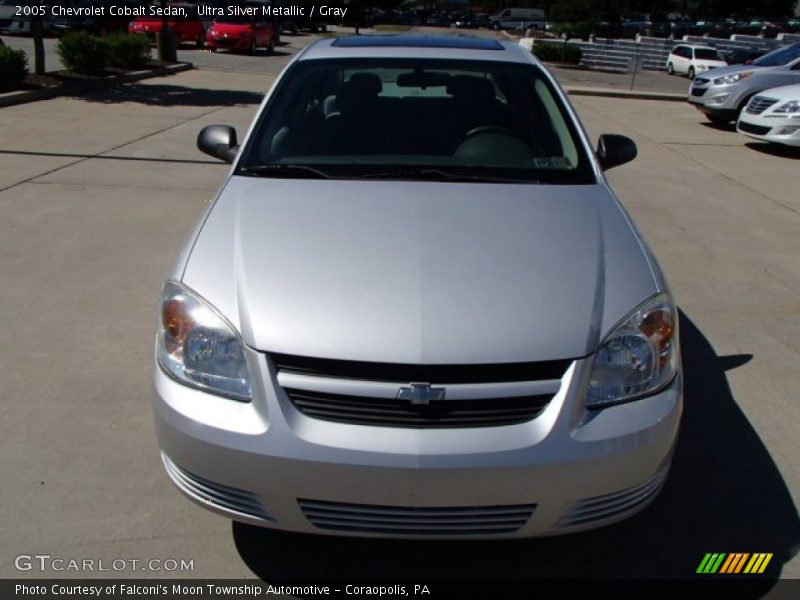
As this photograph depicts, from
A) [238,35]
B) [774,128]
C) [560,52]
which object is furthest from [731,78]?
[560,52]

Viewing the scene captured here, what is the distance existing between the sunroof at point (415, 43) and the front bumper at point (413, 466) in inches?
101

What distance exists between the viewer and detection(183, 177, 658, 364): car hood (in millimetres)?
2455

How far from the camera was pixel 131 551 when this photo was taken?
286 cm

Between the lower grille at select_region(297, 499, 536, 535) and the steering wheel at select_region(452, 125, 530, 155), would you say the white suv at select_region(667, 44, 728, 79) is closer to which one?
the steering wheel at select_region(452, 125, 530, 155)

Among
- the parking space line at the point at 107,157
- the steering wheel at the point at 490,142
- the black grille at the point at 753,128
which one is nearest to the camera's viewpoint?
the steering wheel at the point at 490,142

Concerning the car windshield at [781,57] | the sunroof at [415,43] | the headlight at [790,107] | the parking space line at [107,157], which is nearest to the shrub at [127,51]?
the parking space line at [107,157]

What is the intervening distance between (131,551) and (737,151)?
38.7ft

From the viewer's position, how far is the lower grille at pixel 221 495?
248 centimetres

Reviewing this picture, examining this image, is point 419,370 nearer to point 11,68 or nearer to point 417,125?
point 417,125

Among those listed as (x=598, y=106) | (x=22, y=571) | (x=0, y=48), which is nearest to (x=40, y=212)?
(x=22, y=571)

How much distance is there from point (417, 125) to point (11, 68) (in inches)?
468

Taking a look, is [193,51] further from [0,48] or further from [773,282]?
[773,282]

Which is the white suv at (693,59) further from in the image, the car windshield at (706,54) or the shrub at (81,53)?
the shrub at (81,53)

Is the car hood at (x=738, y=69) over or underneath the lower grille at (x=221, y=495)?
over
